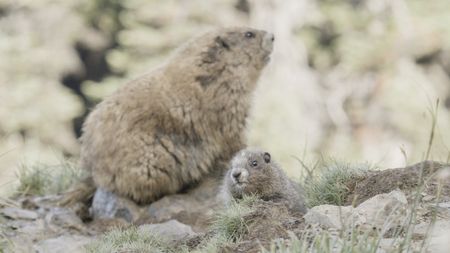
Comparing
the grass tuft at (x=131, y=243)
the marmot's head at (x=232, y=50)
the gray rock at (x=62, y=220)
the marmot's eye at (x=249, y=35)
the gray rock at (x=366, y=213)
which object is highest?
the marmot's eye at (x=249, y=35)

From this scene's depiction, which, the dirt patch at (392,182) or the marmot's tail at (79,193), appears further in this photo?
the marmot's tail at (79,193)

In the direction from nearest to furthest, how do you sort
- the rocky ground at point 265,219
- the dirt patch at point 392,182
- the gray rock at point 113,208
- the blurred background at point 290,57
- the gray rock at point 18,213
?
the rocky ground at point 265,219
the dirt patch at point 392,182
the gray rock at point 18,213
the gray rock at point 113,208
the blurred background at point 290,57

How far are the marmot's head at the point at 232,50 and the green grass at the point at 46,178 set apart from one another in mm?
1746

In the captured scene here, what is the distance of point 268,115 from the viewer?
62.6 ft

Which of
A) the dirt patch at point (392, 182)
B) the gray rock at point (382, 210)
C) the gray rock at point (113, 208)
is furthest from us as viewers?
the gray rock at point (113, 208)

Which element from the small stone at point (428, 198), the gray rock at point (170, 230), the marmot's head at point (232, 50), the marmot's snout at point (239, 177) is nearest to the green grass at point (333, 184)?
the marmot's snout at point (239, 177)

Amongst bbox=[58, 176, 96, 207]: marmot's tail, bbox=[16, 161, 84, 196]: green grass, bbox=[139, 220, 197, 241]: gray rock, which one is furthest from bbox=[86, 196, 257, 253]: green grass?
bbox=[16, 161, 84, 196]: green grass

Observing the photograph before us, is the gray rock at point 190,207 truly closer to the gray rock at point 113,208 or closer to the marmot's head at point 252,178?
the gray rock at point 113,208

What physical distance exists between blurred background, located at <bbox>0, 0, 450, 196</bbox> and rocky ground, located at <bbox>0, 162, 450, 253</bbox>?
1130cm

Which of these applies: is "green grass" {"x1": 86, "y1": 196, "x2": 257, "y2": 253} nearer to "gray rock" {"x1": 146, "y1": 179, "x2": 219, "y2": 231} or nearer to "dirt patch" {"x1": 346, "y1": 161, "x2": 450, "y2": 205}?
"dirt patch" {"x1": 346, "y1": 161, "x2": 450, "y2": 205}

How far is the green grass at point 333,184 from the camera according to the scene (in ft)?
20.8

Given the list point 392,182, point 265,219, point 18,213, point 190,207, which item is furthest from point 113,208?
point 392,182

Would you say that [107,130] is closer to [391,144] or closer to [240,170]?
[240,170]

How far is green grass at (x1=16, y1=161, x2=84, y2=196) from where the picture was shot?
29.2 feet
